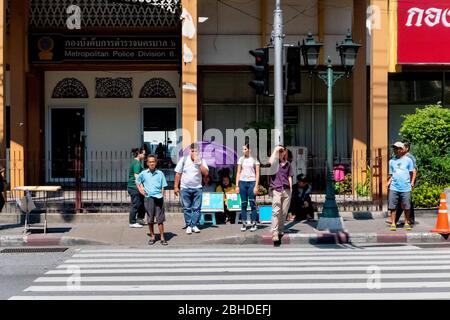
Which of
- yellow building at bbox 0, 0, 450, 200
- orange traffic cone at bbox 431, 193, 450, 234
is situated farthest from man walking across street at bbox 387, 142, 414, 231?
yellow building at bbox 0, 0, 450, 200

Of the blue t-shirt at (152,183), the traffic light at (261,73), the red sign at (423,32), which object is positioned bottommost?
the blue t-shirt at (152,183)

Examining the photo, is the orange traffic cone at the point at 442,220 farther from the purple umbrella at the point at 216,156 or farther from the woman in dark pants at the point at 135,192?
the woman in dark pants at the point at 135,192

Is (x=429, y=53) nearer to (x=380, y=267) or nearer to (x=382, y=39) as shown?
(x=382, y=39)

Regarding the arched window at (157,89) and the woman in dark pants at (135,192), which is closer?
the woman in dark pants at (135,192)

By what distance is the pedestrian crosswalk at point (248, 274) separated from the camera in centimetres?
799

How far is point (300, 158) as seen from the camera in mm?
20531

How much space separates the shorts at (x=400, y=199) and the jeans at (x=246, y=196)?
111 inches

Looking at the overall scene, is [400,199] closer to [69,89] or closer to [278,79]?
[278,79]

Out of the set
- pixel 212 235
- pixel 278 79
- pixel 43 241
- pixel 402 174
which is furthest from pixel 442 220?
pixel 43 241

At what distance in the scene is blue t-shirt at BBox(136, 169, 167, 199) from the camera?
1244 centimetres

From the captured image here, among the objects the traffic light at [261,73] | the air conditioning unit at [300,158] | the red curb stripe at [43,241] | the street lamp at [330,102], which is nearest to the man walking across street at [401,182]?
the street lamp at [330,102]

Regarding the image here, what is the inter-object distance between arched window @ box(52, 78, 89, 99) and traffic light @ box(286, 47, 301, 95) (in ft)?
31.5

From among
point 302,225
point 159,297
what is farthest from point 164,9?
point 159,297

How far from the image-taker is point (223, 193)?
1477cm
